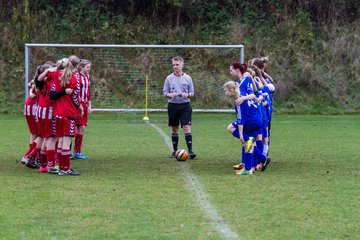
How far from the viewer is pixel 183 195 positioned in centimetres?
945

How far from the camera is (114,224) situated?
25.1ft

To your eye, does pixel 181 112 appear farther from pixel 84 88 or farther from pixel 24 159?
pixel 24 159

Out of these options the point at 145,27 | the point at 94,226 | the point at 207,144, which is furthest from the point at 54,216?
the point at 145,27

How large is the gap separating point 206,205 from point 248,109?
304 cm

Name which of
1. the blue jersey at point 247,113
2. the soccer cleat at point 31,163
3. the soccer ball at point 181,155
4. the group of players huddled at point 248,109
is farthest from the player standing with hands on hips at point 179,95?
the soccer cleat at point 31,163

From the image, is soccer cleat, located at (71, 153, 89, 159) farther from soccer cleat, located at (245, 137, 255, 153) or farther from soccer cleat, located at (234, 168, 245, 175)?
soccer cleat, located at (245, 137, 255, 153)

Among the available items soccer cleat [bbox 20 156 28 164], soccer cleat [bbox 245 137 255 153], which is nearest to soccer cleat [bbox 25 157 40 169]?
soccer cleat [bbox 20 156 28 164]

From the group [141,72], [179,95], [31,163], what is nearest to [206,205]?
[31,163]

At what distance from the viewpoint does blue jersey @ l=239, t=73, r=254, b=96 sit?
37.2 feet

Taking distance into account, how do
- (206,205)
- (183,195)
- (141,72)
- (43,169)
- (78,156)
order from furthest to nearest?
(141,72) < (78,156) < (43,169) < (183,195) < (206,205)

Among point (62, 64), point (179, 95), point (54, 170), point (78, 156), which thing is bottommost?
point (78, 156)

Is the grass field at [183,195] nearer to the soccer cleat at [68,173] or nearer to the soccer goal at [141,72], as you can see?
the soccer cleat at [68,173]

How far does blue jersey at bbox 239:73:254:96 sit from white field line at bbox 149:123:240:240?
1407mm

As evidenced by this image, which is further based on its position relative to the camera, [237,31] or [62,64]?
[237,31]
